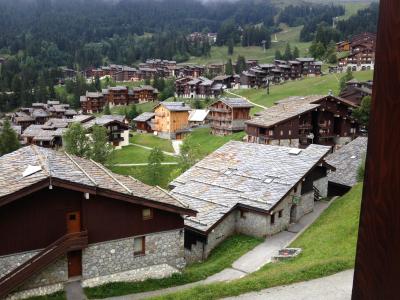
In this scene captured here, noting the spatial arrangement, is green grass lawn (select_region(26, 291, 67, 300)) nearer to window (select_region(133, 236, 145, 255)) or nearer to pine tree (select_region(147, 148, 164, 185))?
window (select_region(133, 236, 145, 255))

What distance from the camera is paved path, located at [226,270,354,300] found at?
15.7 meters

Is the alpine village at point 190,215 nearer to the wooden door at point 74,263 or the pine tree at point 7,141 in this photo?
the wooden door at point 74,263

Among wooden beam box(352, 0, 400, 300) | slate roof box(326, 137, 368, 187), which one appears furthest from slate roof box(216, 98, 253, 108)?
wooden beam box(352, 0, 400, 300)

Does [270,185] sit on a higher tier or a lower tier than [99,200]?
lower

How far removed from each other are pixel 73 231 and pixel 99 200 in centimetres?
181

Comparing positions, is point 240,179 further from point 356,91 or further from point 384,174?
point 356,91

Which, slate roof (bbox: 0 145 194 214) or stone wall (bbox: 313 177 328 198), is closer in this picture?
slate roof (bbox: 0 145 194 214)

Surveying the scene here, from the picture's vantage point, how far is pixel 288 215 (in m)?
32.5

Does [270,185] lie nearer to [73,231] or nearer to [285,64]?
[73,231]

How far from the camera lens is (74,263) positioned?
21.6 m

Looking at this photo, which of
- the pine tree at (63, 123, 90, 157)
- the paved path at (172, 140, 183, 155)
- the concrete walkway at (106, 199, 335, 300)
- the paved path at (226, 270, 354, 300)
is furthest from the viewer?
the paved path at (172, 140, 183, 155)

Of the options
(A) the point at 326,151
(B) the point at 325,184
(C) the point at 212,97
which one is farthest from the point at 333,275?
(C) the point at 212,97

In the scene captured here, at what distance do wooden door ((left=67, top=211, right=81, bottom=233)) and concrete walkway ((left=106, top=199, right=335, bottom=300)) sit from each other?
3.52 metres

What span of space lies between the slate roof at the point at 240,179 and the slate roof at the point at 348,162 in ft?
21.1
